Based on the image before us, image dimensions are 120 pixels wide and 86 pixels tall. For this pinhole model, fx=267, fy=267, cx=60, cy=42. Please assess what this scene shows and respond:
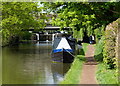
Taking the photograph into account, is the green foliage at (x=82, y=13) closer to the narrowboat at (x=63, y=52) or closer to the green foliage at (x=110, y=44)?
the green foliage at (x=110, y=44)

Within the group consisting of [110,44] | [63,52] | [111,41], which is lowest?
[63,52]

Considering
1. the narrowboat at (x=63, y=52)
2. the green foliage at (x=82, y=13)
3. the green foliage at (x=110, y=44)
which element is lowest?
the narrowboat at (x=63, y=52)

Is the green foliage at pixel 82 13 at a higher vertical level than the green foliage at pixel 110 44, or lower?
higher

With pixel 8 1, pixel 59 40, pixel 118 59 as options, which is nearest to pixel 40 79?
pixel 118 59

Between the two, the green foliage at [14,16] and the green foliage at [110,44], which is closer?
the green foliage at [110,44]

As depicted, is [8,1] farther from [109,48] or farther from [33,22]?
[109,48]

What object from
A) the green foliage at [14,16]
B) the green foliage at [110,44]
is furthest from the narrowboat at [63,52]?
the green foliage at [14,16]

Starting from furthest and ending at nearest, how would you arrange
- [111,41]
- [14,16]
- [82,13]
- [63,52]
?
[14,16] < [63,52] < [82,13] < [111,41]

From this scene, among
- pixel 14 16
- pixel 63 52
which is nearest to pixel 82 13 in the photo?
pixel 63 52

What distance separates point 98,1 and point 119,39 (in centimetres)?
631

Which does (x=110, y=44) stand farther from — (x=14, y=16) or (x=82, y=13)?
(x=14, y=16)

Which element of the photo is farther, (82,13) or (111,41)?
(82,13)

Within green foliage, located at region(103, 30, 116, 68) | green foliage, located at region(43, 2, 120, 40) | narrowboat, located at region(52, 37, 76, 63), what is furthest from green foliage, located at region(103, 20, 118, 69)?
narrowboat, located at region(52, 37, 76, 63)

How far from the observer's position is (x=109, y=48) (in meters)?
11.7
